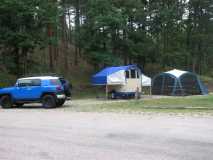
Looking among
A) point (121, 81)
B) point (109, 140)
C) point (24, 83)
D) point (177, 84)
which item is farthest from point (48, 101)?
point (177, 84)

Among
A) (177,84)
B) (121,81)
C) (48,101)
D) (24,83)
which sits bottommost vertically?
(177,84)

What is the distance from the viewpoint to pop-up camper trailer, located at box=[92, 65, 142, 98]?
33125 mm

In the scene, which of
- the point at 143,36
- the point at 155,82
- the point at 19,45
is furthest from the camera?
the point at 143,36

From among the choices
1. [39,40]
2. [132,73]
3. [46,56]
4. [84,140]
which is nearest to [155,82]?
[132,73]

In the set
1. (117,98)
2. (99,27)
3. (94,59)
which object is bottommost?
(117,98)

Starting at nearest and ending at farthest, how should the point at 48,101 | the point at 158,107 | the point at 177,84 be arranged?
the point at 158,107, the point at 48,101, the point at 177,84

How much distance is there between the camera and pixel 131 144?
948cm

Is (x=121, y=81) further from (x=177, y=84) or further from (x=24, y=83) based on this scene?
(x=24, y=83)

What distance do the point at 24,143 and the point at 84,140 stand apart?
139cm

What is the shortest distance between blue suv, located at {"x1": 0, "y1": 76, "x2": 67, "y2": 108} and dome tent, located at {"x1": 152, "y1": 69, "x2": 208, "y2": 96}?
583 inches

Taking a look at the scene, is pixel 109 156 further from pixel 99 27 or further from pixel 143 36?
pixel 143 36

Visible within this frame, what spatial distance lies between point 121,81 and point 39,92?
10.7m

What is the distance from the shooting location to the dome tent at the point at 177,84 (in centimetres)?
3644

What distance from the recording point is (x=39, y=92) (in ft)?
77.8
